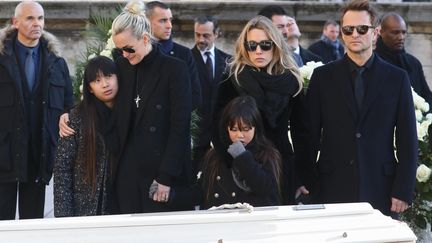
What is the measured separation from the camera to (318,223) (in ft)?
10.5

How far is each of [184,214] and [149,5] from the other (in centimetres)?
387

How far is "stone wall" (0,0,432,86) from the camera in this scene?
10.3 m

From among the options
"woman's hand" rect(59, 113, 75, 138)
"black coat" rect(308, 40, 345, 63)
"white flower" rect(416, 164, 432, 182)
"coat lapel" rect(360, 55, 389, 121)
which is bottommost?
"white flower" rect(416, 164, 432, 182)

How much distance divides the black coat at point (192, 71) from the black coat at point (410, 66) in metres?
1.51

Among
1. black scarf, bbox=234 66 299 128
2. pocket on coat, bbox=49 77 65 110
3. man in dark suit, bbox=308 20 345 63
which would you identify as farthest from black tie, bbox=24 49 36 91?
man in dark suit, bbox=308 20 345 63

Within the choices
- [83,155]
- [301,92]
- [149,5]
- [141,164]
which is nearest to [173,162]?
[141,164]

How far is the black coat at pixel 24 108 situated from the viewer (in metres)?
5.72

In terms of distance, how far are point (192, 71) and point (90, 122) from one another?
1675 millimetres

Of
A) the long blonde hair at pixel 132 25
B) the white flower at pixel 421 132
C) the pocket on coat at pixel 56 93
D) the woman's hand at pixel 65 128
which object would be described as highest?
the long blonde hair at pixel 132 25

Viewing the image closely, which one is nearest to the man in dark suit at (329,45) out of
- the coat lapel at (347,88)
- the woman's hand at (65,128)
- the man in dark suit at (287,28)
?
the man in dark suit at (287,28)

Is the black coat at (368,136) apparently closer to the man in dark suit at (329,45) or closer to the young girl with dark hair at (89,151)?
the young girl with dark hair at (89,151)

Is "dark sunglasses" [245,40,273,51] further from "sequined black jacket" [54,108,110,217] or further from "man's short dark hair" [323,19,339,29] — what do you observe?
"man's short dark hair" [323,19,339,29]

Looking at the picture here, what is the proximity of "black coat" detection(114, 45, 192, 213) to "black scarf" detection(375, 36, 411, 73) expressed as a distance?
2.24 metres

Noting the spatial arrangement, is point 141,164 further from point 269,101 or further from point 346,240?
point 346,240
